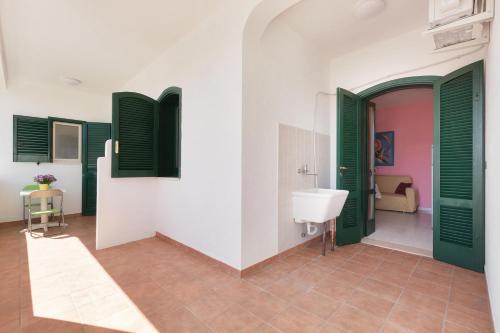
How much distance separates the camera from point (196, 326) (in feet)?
5.06

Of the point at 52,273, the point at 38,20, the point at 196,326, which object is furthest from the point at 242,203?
the point at 38,20

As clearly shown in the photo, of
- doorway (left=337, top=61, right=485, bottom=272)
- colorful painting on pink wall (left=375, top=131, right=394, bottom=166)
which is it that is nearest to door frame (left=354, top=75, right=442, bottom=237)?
doorway (left=337, top=61, right=485, bottom=272)

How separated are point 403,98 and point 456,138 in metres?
3.87

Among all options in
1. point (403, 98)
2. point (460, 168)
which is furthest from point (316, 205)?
point (403, 98)

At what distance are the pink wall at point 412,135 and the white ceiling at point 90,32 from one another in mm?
5203

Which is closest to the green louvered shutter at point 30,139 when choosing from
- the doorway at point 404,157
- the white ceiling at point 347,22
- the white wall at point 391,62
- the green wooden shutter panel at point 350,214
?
the white ceiling at point 347,22

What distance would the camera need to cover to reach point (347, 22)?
9.12 ft

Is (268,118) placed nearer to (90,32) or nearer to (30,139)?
(90,32)

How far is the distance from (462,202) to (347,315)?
193 cm

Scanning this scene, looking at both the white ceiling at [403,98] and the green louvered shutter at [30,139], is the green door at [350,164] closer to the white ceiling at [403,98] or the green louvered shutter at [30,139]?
the white ceiling at [403,98]

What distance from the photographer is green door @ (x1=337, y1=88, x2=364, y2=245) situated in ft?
10.2

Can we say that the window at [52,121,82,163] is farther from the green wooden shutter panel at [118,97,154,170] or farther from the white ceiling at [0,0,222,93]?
the green wooden shutter panel at [118,97,154,170]

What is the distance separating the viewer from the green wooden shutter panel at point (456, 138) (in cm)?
246

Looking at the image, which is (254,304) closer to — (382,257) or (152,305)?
(152,305)
